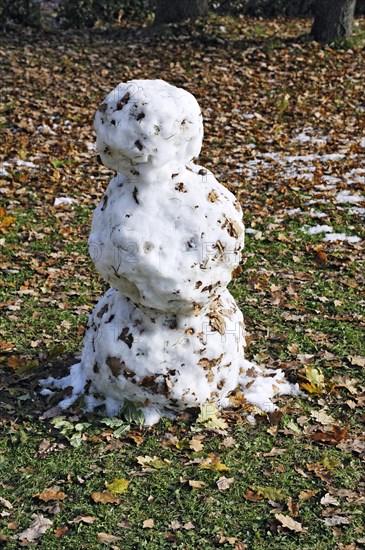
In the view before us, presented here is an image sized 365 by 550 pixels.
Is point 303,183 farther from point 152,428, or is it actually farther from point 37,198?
point 152,428

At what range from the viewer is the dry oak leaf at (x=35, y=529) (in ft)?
12.7

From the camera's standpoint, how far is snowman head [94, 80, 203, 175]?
165 inches

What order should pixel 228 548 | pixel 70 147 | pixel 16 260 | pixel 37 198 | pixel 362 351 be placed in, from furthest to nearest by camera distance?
1. pixel 70 147
2. pixel 37 198
3. pixel 16 260
4. pixel 362 351
5. pixel 228 548

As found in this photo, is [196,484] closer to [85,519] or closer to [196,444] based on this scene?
[196,444]

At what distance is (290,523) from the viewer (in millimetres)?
4000

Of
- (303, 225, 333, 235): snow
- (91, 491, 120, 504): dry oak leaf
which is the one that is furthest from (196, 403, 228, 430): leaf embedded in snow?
(303, 225, 333, 235): snow

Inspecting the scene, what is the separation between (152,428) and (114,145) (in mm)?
1851

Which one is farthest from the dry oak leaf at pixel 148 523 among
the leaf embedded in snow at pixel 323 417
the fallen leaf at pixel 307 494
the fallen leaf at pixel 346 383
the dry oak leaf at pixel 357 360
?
the dry oak leaf at pixel 357 360

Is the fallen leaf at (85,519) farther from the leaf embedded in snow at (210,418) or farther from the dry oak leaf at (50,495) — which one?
the leaf embedded in snow at (210,418)

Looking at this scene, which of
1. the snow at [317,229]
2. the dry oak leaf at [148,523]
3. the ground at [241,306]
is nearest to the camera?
the dry oak leaf at [148,523]

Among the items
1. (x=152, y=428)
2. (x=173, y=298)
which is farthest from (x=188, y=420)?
(x=173, y=298)

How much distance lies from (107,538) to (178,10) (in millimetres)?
13803

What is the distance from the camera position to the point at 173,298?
14.5 feet

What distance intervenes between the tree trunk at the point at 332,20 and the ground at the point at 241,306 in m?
0.69
